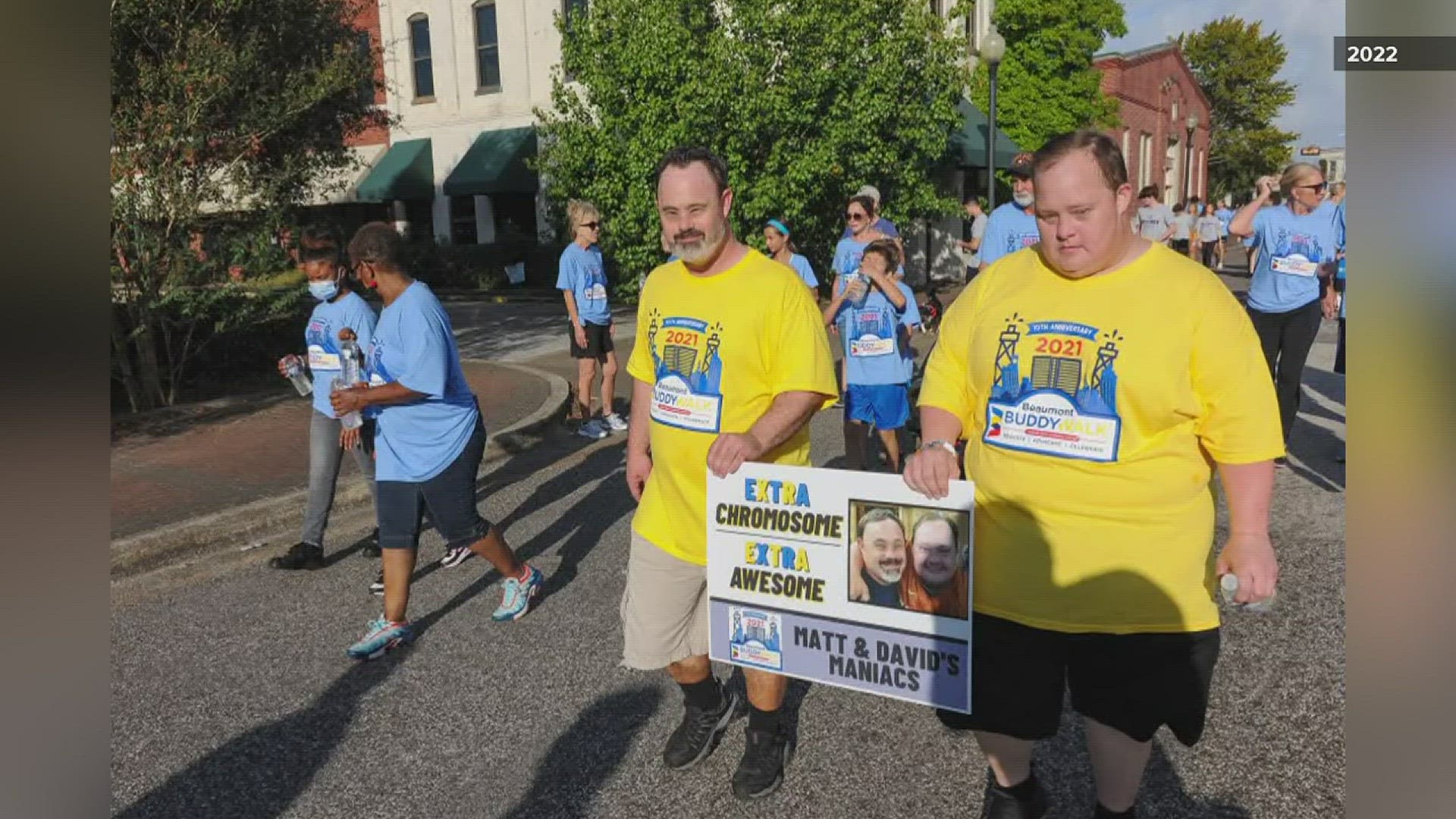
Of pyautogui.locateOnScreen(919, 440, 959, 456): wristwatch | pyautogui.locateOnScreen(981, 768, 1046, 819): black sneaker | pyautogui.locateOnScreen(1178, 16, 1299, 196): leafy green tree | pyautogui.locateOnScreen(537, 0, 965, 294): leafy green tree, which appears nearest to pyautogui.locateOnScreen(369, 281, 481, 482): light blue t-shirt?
pyautogui.locateOnScreen(919, 440, 959, 456): wristwatch

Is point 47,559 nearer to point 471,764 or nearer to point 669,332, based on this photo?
point 669,332

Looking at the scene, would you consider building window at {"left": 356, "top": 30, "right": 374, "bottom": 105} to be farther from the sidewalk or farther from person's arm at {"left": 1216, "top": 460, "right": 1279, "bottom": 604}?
person's arm at {"left": 1216, "top": 460, "right": 1279, "bottom": 604}

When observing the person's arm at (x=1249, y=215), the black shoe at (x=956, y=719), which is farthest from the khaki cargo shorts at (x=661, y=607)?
the person's arm at (x=1249, y=215)

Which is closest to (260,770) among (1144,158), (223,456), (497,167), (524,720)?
(524,720)

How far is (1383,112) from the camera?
131cm

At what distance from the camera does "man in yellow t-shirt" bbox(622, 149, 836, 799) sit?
9.71ft

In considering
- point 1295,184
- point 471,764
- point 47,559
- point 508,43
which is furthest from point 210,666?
point 508,43

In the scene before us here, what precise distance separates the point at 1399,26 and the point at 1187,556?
1393 mm

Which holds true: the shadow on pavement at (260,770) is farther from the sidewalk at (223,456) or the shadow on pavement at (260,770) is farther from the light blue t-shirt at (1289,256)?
the light blue t-shirt at (1289,256)

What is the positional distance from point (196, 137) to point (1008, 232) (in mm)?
7011

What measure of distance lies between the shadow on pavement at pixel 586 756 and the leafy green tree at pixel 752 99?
13.8 m

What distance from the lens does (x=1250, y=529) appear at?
2.27 meters

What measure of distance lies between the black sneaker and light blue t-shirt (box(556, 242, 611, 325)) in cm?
691

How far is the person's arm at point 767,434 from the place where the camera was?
2773mm
